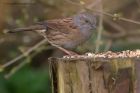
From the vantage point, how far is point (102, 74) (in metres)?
4.30

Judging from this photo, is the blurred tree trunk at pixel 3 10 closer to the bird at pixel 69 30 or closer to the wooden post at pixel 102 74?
the bird at pixel 69 30

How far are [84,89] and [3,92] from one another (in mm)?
4404

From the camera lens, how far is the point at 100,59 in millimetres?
4352

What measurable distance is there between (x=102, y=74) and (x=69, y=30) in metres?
2.10

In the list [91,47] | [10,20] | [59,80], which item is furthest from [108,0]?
[59,80]

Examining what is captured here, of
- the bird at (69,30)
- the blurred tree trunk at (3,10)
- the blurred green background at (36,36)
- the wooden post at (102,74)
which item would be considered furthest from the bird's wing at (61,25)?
the blurred tree trunk at (3,10)

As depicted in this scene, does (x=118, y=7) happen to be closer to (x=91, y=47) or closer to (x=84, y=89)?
(x=91, y=47)

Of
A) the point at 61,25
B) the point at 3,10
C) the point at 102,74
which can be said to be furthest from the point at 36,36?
the point at 102,74

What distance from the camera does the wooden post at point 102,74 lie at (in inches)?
168

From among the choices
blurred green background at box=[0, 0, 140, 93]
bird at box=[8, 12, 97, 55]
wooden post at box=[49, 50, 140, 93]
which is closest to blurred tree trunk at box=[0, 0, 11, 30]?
blurred green background at box=[0, 0, 140, 93]

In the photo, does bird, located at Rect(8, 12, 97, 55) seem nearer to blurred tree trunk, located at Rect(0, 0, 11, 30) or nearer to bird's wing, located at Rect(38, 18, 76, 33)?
bird's wing, located at Rect(38, 18, 76, 33)

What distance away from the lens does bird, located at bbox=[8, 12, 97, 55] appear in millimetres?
6266

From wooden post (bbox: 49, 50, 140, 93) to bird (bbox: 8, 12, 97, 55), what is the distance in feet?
5.79

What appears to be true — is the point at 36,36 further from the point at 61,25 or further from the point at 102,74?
the point at 102,74
